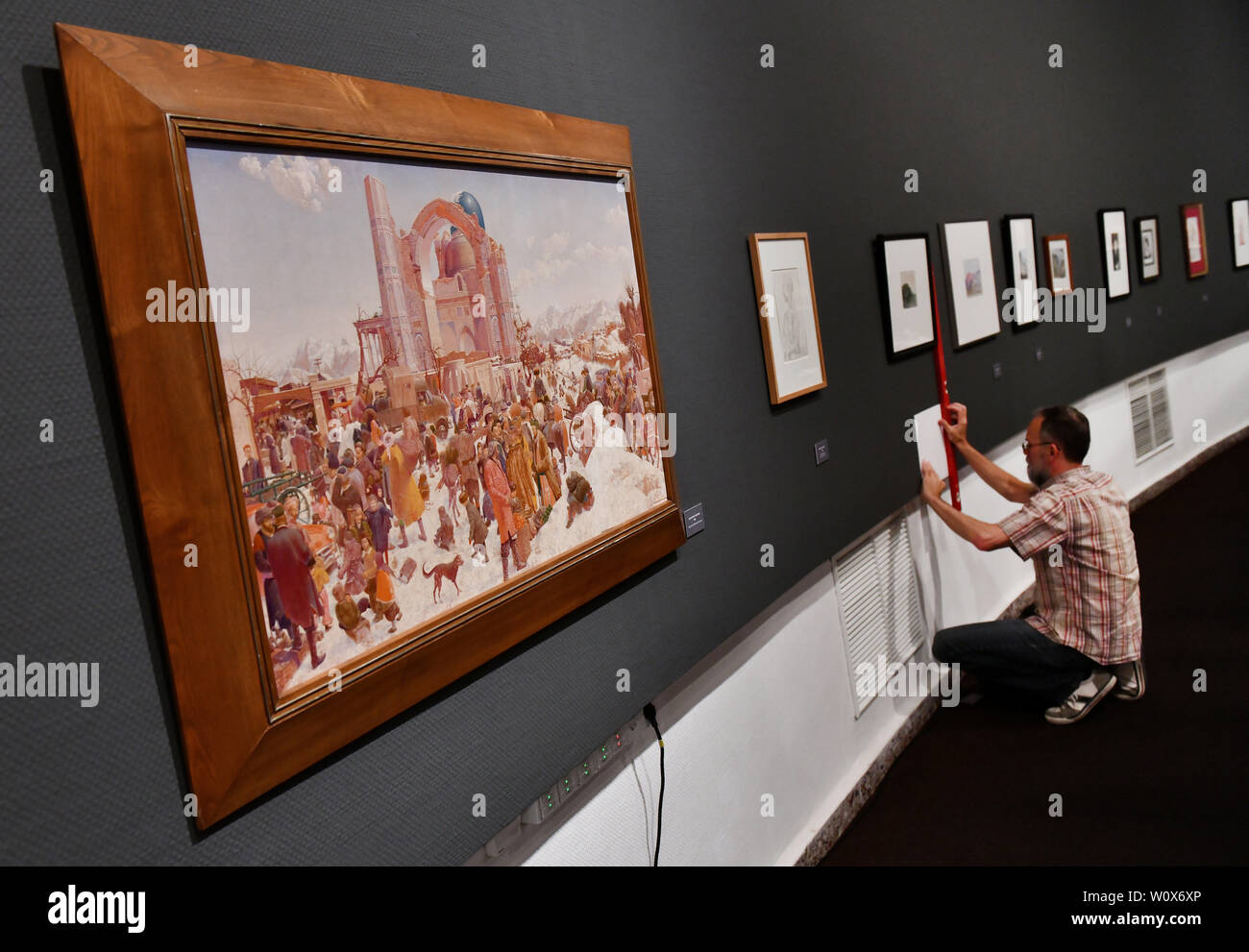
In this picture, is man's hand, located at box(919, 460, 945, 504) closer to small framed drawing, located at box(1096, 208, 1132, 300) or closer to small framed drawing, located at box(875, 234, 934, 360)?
small framed drawing, located at box(875, 234, 934, 360)

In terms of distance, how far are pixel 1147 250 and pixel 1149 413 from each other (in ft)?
5.50

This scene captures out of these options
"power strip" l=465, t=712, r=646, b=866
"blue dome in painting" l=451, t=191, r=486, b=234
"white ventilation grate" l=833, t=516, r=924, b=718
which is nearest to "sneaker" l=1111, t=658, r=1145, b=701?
"white ventilation grate" l=833, t=516, r=924, b=718

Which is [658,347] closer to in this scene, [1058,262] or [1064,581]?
[1064,581]

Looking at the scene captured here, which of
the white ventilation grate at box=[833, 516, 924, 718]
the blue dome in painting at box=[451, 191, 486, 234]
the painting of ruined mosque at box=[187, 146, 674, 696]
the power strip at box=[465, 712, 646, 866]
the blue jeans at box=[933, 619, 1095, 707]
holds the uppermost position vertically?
the blue dome in painting at box=[451, 191, 486, 234]

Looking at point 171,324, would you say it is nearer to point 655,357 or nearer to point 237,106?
point 237,106

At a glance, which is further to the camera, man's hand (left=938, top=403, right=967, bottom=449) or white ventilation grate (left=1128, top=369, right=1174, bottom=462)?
white ventilation grate (left=1128, top=369, right=1174, bottom=462)

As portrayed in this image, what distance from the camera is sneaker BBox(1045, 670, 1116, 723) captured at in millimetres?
5117

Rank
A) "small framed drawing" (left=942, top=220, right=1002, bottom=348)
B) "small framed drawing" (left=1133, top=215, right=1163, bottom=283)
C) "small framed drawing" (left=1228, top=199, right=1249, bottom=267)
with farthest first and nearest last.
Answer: "small framed drawing" (left=1228, top=199, right=1249, bottom=267), "small framed drawing" (left=1133, top=215, right=1163, bottom=283), "small framed drawing" (left=942, top=220, right=1002, bottom=348)

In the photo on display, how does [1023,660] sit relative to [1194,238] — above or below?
below

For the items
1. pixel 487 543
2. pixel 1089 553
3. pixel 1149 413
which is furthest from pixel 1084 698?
pixel 1149 413

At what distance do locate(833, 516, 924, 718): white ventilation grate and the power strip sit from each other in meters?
2.03

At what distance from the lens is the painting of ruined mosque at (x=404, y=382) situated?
1.66 meters

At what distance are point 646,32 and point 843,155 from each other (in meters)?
1.78

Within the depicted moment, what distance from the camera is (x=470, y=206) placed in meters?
2.20
